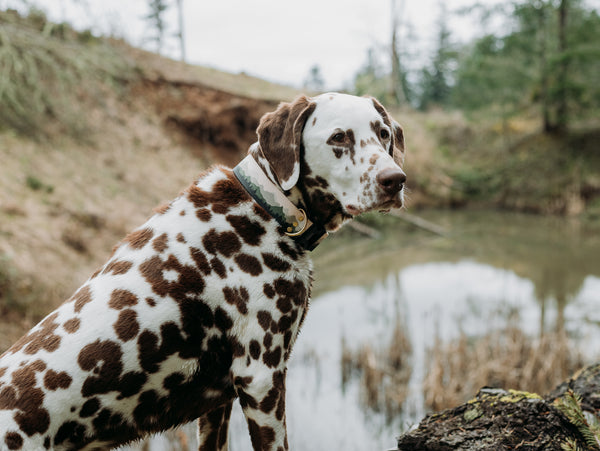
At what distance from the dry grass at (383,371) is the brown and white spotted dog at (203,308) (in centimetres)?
475

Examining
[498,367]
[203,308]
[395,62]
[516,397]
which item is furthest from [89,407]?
[395,62]

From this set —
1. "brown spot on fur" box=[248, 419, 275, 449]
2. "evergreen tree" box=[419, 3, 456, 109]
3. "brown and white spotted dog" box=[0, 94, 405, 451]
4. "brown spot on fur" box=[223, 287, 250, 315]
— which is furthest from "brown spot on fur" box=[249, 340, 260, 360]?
"evergreen tree" box=[419, 3, 456, 109]

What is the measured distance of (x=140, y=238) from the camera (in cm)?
227

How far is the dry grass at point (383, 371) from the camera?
661 centimetres

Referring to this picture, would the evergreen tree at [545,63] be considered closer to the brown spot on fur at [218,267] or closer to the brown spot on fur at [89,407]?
the brown spot on fur at [218,267]

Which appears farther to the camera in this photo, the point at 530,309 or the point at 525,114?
the point at 525,114

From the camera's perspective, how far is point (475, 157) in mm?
29391

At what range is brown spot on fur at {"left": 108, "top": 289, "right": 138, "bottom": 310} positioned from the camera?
6.70 feet

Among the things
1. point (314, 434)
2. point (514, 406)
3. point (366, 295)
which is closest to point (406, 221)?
point (366, 295)

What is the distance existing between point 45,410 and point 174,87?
18.9 meters

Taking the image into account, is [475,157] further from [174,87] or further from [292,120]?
[292,120]

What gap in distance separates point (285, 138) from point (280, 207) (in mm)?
338

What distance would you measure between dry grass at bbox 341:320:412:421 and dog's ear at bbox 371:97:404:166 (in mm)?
4884

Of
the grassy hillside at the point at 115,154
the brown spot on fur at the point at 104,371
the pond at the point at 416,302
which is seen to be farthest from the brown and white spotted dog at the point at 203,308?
the pond at the point at 416,302
